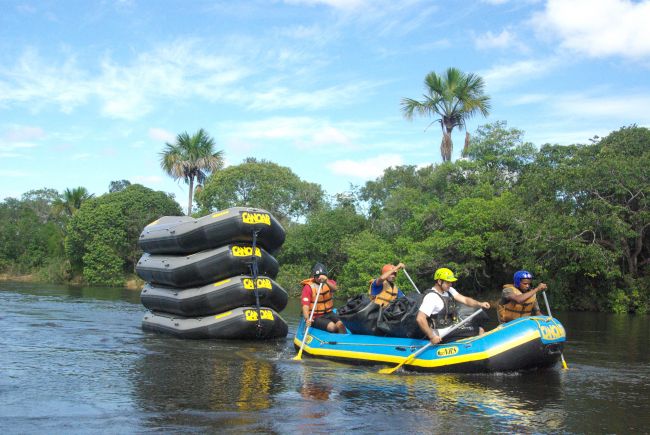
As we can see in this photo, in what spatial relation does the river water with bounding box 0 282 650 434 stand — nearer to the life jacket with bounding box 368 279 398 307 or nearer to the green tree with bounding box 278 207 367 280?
the life jacket with bounding box 368 279 398 307

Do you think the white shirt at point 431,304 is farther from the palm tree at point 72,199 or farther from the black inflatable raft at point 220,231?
the palm tree at point 72,199

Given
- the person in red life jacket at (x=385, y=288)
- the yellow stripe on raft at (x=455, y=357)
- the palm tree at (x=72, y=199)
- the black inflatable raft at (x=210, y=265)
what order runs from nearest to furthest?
the yellow stripe on raft at (x=455, y=357) → the person in red life jacket at (x=385, y=288) → the black inflatable raft at (x=210, y=265) → the palm tree at (x=72, y=199)

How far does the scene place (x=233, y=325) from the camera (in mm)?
11703

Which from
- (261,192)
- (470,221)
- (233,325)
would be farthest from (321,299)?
(261,192)

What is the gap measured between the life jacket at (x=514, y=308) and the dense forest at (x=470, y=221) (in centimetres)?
1140

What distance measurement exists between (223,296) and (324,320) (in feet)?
6.55

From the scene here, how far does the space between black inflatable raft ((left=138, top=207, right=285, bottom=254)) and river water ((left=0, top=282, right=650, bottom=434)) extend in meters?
1.73

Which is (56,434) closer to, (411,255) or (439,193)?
(411,255)

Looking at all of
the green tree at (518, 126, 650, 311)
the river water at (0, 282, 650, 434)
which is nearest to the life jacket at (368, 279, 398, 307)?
the river water at (0, 282, 650, 434)

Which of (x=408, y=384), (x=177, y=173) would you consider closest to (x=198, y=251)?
(x=408, y=384)

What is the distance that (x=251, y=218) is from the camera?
39.4 ft

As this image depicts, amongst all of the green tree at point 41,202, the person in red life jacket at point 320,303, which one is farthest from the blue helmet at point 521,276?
the green tree at point 41,202

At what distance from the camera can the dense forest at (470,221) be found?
20.8 metres

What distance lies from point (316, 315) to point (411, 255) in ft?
44.8
